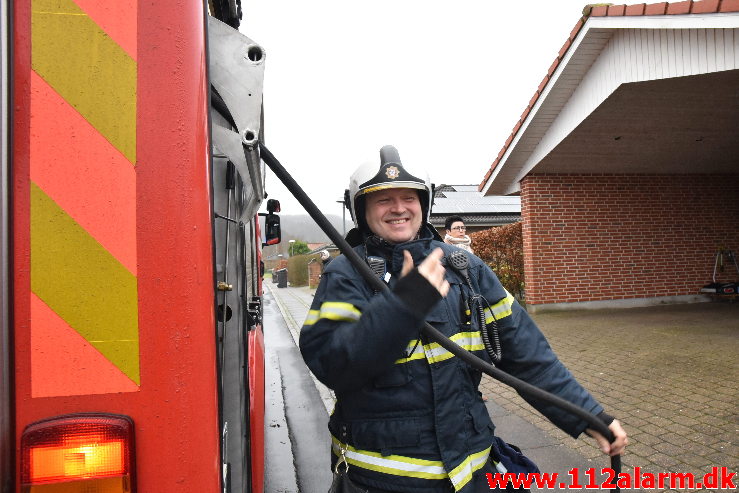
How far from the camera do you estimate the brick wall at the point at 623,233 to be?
10.4 m

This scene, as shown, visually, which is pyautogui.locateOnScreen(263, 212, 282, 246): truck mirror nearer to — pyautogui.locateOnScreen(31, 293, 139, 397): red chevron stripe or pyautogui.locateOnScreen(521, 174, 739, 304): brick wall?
pyautogui.locateOnScreen(31, 293, 139, 397): red chevron stripe

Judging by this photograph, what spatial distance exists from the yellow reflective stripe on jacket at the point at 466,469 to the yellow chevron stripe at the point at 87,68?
124 cm

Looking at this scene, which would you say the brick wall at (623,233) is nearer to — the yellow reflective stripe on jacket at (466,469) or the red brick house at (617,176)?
the red brick house at (617,176)

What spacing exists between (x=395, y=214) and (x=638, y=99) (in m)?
7.70

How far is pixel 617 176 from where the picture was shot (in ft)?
35.2

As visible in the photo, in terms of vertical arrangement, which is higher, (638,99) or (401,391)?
(638,99)

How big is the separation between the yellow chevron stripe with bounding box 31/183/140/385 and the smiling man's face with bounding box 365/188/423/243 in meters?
0.94

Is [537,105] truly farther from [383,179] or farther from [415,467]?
[415,467]

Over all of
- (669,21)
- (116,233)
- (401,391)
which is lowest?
(401,391)

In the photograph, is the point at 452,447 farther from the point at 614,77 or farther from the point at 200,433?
the point at 614,77

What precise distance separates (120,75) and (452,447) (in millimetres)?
1334

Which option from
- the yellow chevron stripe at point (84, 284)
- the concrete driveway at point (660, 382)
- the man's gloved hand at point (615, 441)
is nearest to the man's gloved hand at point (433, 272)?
the yellow chevron stripe at point (84, 284)

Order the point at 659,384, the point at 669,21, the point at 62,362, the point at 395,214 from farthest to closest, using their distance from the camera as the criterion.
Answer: the point at 669,21, the point at 659,384, the point at 395,214, the point at 62,362

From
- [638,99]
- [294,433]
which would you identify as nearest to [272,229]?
[294,433]
